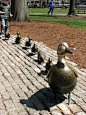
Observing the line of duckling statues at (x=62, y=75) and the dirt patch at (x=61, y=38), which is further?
the dirt patch at (x=61, y=38)

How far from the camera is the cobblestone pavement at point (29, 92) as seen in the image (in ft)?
11.6

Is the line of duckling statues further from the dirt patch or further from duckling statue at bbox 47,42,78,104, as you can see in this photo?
the dirt patch

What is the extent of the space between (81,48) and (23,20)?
843 centimetres

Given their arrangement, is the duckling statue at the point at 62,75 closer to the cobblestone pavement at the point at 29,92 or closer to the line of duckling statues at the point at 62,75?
the line of duckling statues at the point at 62,75

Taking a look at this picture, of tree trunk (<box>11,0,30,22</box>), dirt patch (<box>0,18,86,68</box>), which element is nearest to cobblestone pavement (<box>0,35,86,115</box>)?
dirt patch (<box>0,18,86,68</box>)

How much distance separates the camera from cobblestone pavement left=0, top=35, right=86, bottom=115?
3.53 metres

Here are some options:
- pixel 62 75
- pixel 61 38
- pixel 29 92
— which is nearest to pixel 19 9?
pixel 61 38

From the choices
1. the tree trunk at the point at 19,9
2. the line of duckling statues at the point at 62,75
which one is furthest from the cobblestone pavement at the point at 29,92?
the tree trunk at the point at 19,9

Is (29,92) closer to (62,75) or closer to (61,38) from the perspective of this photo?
(62,75)

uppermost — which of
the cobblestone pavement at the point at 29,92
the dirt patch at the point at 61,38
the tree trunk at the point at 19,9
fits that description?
the tree trunk at the point at 19,9

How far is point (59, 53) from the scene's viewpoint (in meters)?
3.35

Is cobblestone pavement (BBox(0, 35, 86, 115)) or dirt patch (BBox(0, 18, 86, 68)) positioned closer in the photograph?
cobblestone pavement (BBox(0, 35, 86, 115))

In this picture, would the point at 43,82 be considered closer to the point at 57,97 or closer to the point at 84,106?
the point at 57,97

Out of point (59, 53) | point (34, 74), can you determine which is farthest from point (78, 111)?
point (34, 74)
